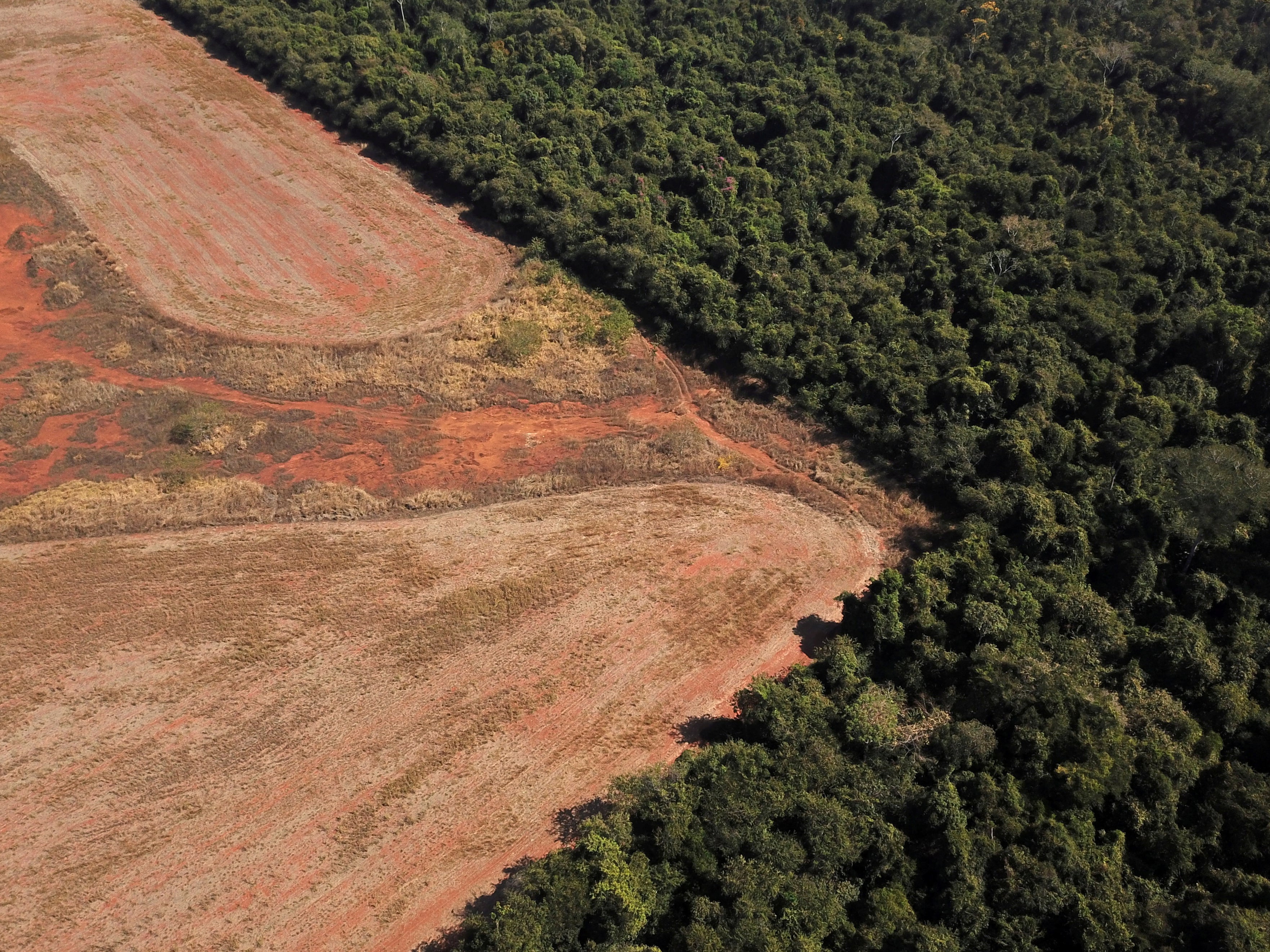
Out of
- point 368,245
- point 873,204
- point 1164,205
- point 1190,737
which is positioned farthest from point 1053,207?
point 368,245

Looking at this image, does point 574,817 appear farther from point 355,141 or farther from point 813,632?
point 355,141

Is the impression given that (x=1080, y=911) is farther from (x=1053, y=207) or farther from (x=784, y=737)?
(x=1053, y=207)

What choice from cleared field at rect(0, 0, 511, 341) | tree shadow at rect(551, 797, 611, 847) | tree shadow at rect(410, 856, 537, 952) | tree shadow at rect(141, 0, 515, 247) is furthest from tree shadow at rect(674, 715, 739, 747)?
tree shadow at rect(141, 0, 515, 247)

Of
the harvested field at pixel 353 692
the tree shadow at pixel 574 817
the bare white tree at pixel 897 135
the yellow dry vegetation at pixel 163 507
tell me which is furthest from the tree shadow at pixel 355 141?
the tree shadow at pixel 574 817

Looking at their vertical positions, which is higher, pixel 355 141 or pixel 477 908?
pixel 355 141

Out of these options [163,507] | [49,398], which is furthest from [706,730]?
[49,398]

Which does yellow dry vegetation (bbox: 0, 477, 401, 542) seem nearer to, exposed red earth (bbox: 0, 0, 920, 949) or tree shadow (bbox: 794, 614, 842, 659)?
exposed red earth (bbox: 0, 0, 920, 949)
